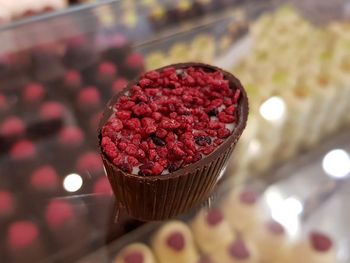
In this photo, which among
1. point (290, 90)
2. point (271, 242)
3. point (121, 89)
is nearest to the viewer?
point (121, 89)

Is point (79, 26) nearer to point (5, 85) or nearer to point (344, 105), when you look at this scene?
point (5, 85)

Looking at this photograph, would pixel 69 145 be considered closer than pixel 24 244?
No

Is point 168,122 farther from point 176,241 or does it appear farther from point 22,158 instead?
point 22,158

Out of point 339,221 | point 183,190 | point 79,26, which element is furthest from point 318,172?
point 79,26

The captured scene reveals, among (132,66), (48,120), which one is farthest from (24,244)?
(132,66)

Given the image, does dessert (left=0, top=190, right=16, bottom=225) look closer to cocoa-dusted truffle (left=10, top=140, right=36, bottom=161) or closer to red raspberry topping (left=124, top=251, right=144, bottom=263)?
cocoa-dusted truffle (left=10, top=140, right=36, bottom=161)

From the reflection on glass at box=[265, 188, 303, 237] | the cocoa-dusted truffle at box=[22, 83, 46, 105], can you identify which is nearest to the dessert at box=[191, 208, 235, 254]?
the reflection on glass at box=[265, 188, 303, 237]

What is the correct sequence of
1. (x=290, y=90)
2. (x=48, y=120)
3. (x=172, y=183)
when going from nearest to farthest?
(x=172, y=183), (x=48, y=120), (x=290, y=90)

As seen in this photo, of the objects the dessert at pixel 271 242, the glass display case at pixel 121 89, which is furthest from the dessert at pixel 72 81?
the dessert at pixel 271 242
